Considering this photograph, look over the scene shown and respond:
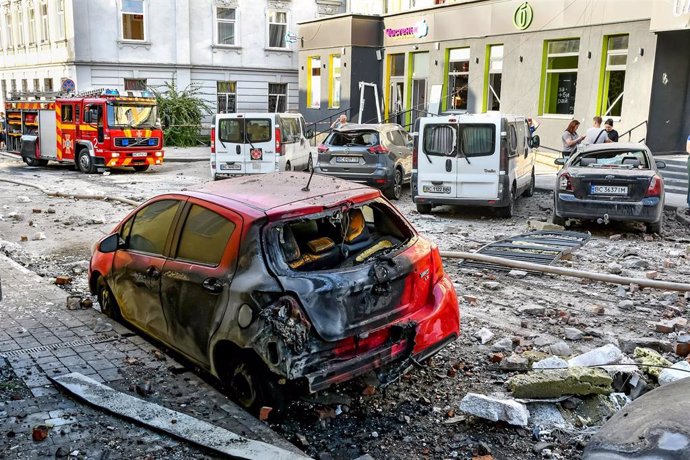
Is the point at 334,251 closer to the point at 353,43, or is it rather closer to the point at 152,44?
the point at 353,43

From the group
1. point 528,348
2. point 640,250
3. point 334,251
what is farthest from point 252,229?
point 640,250

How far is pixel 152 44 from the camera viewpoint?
34.9 metres

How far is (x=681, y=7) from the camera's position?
1775 cm

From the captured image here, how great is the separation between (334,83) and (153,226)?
28099 mm

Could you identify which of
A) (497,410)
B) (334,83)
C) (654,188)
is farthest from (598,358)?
(334,83)

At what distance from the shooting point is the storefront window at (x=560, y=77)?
22.0 m

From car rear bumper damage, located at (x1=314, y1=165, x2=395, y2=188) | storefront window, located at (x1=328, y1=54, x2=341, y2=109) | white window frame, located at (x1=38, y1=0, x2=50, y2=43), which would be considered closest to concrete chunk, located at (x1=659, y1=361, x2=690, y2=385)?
car rear bumper damage, located at (x1=314, y1=165, x2=395, y2=188)

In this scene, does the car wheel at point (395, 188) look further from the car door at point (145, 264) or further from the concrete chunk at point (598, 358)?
the concrete chunk at point (598, 358)

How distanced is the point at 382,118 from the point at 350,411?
26850mm

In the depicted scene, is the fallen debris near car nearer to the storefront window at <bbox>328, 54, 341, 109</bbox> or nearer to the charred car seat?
the charred car seat

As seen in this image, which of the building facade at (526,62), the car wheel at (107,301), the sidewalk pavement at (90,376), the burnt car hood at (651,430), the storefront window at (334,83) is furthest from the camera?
the storefront window at (334,83)

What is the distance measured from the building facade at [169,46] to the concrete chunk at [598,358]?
107ft

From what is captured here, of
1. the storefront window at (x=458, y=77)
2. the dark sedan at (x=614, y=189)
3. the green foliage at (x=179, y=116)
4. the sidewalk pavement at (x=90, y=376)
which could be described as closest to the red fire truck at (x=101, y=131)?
the green foliage at (x=179, y=116)

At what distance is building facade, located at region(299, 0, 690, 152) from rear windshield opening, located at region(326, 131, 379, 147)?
858 centimetres
